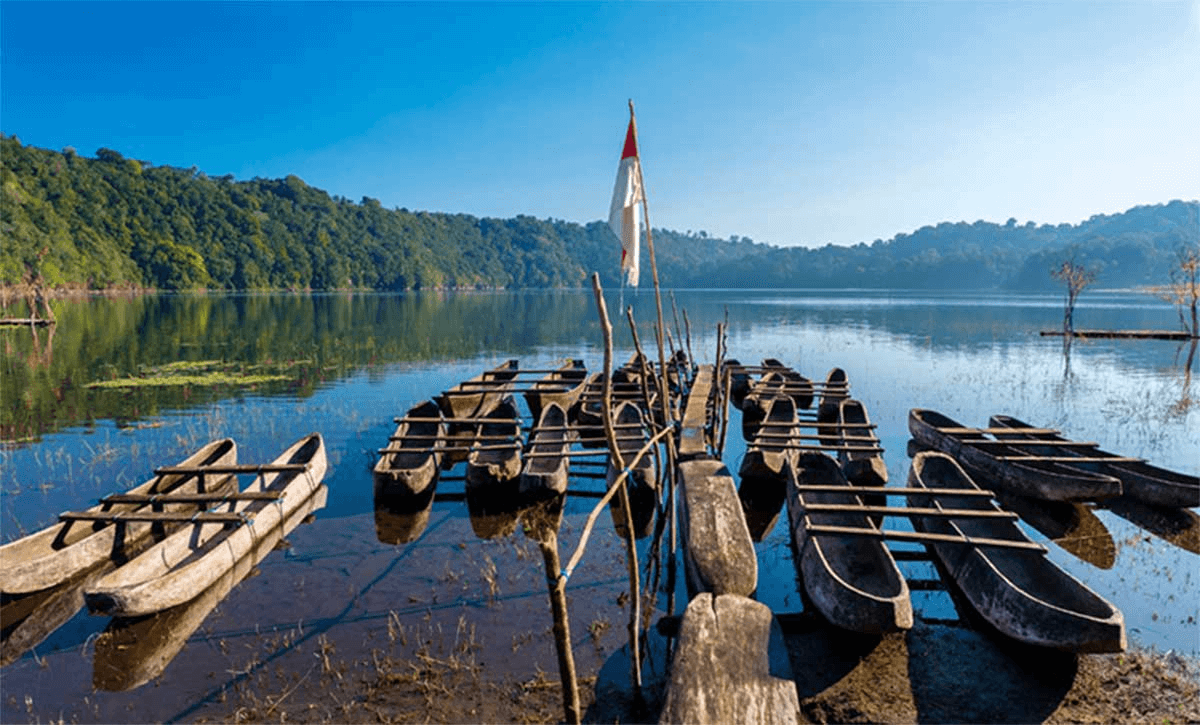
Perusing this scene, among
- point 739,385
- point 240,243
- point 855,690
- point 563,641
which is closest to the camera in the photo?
point 563,641

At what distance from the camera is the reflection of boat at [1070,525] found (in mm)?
9633

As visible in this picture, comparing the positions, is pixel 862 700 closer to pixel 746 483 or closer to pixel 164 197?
pixel 746 483

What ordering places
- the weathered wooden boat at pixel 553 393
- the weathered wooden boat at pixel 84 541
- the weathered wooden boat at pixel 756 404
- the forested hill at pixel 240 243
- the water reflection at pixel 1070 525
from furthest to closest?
the forested hill at pixel 240 243
the weathered wooden boat at pixel 756 404
the weathered wooden boat at pixel 553 393
the water reflection at pixel 1070 525
the weathered wooden boat at pixel 84 541

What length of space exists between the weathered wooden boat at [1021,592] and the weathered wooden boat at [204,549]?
369 inches

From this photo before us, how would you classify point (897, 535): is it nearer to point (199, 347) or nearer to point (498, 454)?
point (498, 454)

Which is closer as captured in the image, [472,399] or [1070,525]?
[1070,525]

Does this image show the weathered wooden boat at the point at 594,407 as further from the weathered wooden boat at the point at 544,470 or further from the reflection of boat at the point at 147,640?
the reflection of boat at the point at 147,640

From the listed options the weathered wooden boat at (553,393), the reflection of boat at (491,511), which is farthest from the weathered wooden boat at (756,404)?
the reflection of boat at (491,511)

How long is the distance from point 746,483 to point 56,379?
27.0 meters

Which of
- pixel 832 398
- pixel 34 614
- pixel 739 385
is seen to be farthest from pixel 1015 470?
pixel 34 614

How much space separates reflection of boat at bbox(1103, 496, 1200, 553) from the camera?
395 inches

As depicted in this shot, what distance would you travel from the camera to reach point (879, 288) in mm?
186750

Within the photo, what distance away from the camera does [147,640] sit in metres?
6.97

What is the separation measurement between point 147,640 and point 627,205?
8199 mm
